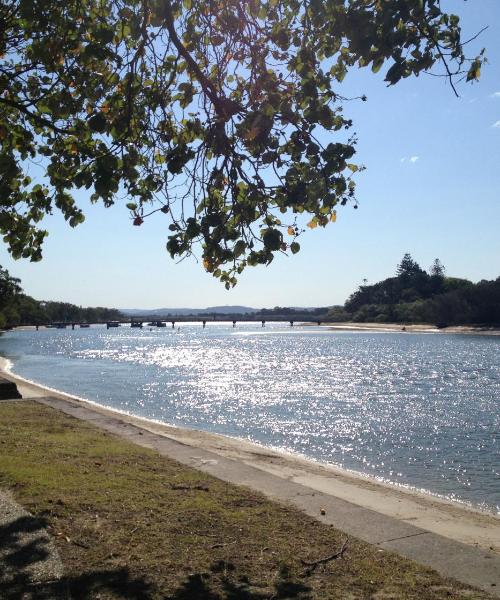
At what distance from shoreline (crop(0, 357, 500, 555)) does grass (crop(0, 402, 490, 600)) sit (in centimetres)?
224

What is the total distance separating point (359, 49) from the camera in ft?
20.9

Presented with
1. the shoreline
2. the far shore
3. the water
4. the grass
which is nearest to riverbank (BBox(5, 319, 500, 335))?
the far shore

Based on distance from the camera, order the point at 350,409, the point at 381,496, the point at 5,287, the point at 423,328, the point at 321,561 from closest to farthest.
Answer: the point at 321,561 < the point at 381,496 < the point at 350,409 < the point at 5,287 < the point at 423,328

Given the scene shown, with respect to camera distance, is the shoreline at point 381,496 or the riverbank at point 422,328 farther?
the riverbank at point 422,328

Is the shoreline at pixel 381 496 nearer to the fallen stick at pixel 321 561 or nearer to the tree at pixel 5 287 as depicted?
the fallen stick at pixel 321 561

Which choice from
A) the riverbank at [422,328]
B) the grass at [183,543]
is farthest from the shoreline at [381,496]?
the riverbank at [422,328]

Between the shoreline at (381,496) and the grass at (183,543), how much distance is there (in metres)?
2.24

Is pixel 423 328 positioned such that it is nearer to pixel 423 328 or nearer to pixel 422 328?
pixel 423 328

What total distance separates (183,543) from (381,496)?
6143 mm

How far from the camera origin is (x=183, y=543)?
6.42 metres

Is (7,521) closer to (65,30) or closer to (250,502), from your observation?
(250,502)

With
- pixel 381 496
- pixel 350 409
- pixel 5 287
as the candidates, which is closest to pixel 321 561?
pixel 381 496

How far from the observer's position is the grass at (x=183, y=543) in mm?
5301

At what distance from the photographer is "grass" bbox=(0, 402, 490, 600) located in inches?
209
